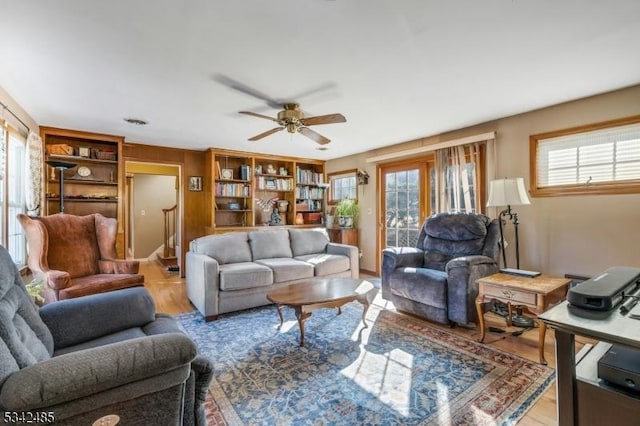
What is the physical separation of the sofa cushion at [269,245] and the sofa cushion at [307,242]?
106mm

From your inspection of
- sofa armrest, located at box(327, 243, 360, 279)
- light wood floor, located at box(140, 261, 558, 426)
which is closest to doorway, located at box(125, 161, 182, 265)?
light wood floor, located at box(140, 261, 558, 426)

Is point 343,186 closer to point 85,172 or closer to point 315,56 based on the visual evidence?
point 315,56

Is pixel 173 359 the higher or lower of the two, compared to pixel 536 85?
lower

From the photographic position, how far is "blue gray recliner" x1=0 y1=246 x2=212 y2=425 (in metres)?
0.93

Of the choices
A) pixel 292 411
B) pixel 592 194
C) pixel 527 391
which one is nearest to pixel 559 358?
pixel 527 391

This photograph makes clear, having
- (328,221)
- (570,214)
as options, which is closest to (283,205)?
(328,221)

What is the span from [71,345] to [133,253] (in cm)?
659

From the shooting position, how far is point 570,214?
3094 millimetres

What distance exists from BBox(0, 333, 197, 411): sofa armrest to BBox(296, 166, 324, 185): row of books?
517cm

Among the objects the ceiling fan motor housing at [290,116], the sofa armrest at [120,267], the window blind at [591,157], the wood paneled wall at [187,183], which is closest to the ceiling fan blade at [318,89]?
the ceiling fan motor housing at [290,116]

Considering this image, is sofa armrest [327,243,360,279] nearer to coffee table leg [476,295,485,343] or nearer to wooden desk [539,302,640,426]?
coffee table leg [476,295,485,343]

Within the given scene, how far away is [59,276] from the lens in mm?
2533

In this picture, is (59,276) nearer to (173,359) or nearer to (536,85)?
(173,359)

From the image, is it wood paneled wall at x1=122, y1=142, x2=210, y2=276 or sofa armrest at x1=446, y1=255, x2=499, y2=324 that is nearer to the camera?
sofa armrest at x1=446, y1=255, x2=499, y2=324
